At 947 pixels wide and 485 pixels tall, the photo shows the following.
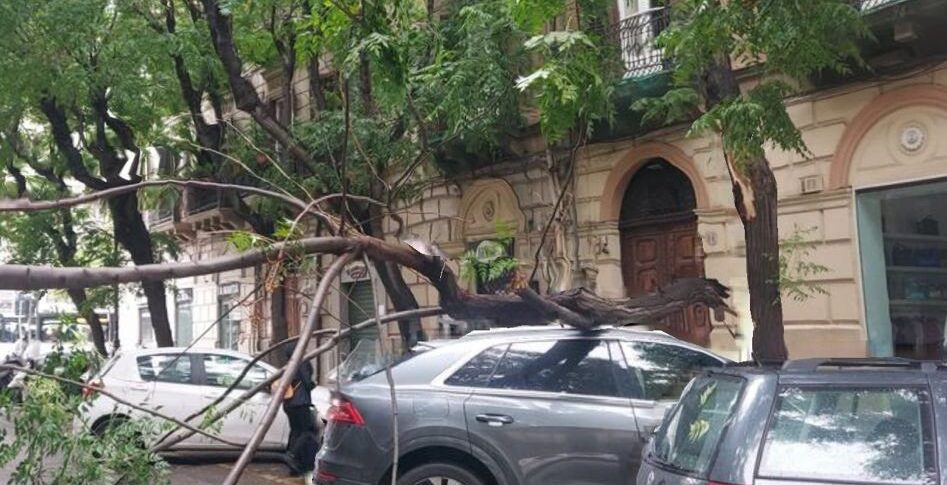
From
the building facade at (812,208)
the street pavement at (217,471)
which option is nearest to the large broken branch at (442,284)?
the building facade at (812,208)

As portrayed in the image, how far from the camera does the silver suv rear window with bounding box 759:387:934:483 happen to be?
362 centimetres

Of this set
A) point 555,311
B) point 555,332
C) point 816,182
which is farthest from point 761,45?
point 816,182

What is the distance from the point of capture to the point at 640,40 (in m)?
11.8

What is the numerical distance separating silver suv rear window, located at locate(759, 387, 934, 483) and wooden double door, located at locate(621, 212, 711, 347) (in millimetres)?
7889

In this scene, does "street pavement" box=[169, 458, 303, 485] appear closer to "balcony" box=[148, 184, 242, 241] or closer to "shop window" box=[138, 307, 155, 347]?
"balcony" box=[148, 184, 242, 241]

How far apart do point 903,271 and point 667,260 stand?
325cm

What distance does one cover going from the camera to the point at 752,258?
7.24m

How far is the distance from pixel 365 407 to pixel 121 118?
36.1 ft

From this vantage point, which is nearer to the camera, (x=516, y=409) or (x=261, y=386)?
(x=261, y=386)

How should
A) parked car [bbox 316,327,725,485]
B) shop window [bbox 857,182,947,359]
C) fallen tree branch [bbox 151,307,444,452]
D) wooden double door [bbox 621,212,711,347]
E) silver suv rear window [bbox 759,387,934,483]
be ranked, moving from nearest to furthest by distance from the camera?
silver suv rear window [bbox 759,387,934,483]
fallen tree branch [bbox 151,307,444,452]
parked car [bbox 316,327,725,485]
shop window [bbox 857,182,947,359]
wooden double door [bbox 621,212,711,347]

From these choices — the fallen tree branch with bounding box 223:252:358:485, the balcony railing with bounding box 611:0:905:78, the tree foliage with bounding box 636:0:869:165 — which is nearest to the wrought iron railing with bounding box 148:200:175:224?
the balcony railing with bounding box 611:0:905:78

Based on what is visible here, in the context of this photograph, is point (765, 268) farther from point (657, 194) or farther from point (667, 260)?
point (657, 194)

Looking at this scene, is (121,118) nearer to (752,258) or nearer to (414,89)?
(414,89)

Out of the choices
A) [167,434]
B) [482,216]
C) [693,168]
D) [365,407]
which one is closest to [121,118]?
[482,216]
